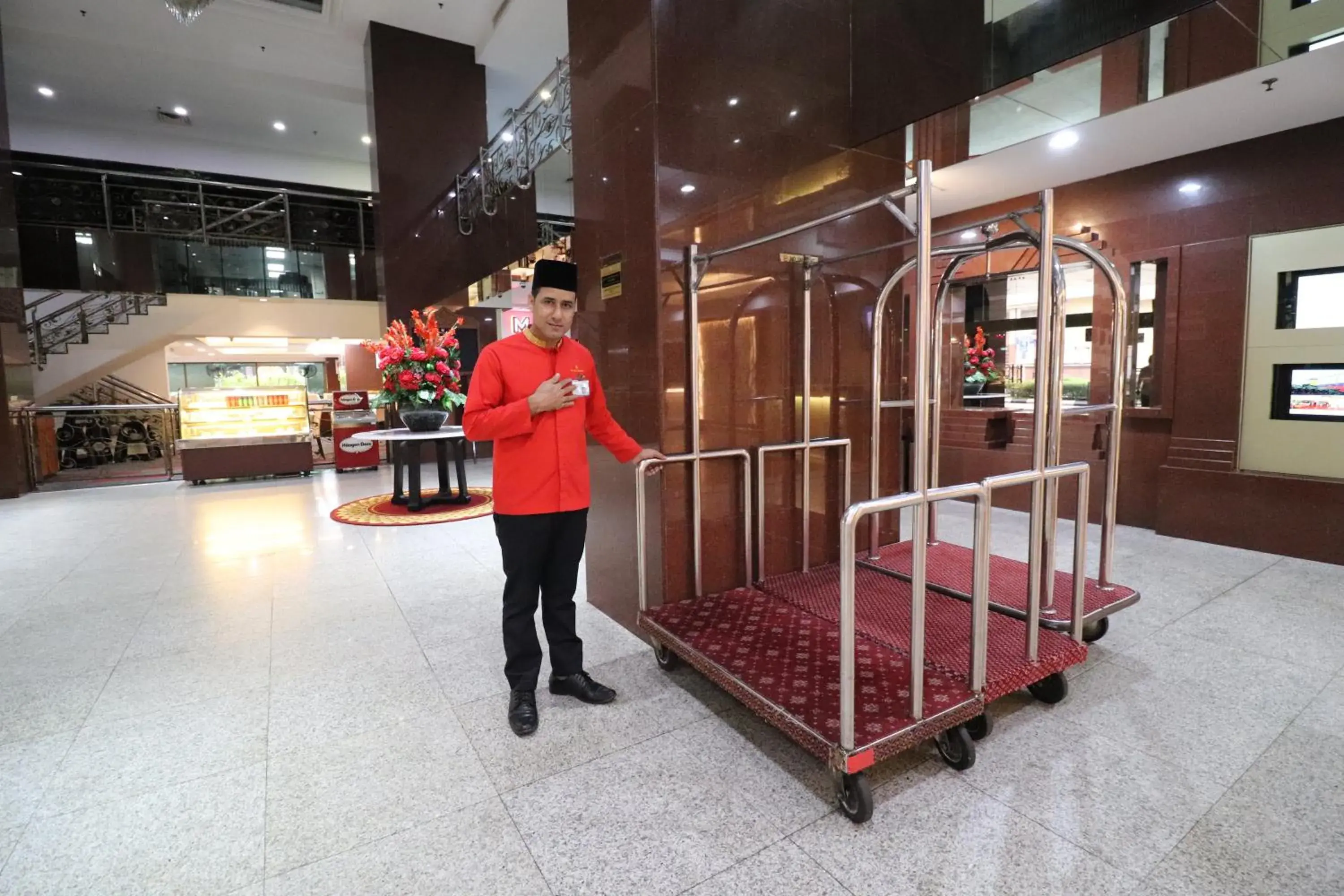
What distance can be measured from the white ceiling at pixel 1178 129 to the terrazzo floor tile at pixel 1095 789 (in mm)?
3686

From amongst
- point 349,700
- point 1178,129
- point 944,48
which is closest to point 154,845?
point 349,700

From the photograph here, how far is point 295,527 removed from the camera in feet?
18.9

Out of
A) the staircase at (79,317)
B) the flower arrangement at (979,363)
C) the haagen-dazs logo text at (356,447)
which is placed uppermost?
the staircase at (79,317)

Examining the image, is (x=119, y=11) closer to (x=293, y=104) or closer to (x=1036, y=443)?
(x=293, y=104)

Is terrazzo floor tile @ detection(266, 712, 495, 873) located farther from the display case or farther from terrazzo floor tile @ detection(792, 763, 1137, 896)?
the display case

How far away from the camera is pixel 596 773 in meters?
2.01

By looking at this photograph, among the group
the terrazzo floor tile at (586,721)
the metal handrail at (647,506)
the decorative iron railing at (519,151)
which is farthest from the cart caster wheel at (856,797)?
the decorative iron railing at (519,151)

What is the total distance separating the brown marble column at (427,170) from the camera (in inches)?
357

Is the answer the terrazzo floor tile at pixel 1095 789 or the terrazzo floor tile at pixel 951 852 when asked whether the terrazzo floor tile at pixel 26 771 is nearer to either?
the terrazzo floor tile at pixel 951 852

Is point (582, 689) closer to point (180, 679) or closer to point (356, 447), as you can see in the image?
point (180, 679)

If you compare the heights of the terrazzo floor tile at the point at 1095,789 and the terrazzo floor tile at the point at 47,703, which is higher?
→ the terrazzo floor tile at the point at 47,703

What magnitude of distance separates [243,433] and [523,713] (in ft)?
28.2

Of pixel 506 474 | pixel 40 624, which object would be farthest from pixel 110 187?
pixel 506 474

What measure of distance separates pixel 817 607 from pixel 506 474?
1515mm
